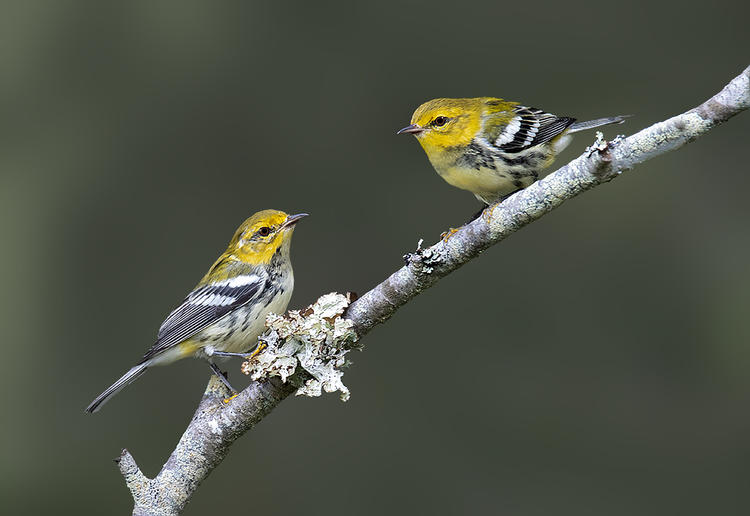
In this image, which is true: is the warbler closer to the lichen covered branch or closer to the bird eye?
the bird eye

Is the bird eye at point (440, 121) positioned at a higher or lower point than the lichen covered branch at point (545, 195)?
higher

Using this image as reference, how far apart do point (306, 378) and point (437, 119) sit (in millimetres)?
930

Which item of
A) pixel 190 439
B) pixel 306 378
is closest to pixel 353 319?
pixel 306 378

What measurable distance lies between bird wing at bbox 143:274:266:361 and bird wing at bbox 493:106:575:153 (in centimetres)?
96

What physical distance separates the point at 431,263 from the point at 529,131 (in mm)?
919

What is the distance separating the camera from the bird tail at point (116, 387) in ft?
7.39

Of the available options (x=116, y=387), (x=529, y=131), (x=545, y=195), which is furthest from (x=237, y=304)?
(x=545, y=195)

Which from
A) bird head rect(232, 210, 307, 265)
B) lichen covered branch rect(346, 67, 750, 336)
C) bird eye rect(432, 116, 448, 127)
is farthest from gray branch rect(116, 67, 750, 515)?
bird eye rect(432, 116, 448, 127)

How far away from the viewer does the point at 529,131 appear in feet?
7.57

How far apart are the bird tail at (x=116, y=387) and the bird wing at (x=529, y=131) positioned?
140 centimetres

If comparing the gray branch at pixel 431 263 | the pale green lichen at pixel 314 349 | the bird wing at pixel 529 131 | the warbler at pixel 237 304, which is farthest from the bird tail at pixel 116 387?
the bird wing at pixel 529 131

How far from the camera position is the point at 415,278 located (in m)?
1.61

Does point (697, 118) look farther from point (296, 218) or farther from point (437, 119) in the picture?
point (296, 218)

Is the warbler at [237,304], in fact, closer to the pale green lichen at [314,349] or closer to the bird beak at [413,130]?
the bird beak at [413,130]
